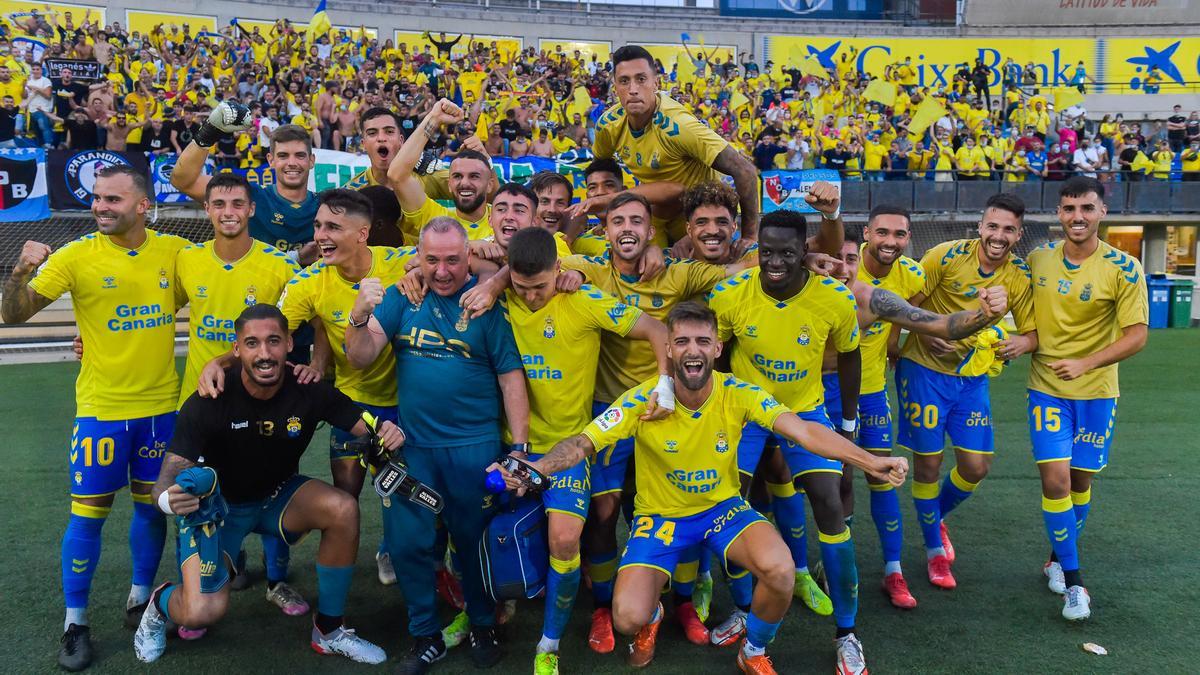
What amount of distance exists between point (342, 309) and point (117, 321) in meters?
1.30

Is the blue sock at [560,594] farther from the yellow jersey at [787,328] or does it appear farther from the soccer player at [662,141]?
the soccer player at [662,141]

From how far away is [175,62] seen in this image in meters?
20.4

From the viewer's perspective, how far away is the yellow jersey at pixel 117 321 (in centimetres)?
513

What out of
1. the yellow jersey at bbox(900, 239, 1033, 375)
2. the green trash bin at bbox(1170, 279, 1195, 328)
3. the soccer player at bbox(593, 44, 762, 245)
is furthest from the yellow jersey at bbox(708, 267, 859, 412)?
the green trash bin at bbox(1170, 279, 1195, 328)

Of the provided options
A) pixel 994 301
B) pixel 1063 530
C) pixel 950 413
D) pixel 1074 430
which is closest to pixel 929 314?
pixel 994 301

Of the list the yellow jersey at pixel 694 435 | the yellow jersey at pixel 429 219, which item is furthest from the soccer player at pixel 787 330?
the yellow jersey at pixel 429 219

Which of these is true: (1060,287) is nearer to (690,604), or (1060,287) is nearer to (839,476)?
(839,476)

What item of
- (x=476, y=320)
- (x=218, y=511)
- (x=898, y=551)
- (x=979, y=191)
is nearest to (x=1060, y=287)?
(x=898, y=551)

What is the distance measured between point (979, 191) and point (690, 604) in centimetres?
1808

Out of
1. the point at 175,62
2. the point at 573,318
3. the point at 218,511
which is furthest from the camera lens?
the point at 175,62

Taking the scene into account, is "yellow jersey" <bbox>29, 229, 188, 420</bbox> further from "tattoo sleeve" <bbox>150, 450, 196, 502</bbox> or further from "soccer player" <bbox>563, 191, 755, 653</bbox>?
"soccer player" <bbox>563, 191, 755, 653</bbox>

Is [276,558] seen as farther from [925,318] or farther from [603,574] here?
[925,318]

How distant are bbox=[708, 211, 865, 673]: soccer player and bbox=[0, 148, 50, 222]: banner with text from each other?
13.1 meters

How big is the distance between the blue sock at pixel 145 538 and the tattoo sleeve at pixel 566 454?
8.15 ft
